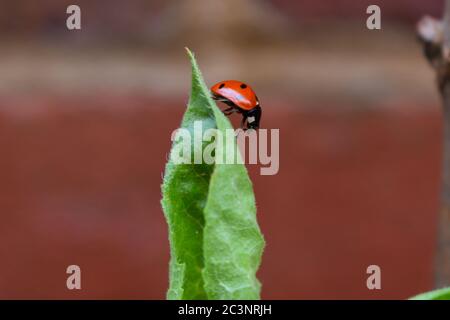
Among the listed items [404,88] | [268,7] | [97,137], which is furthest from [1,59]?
[404,88]

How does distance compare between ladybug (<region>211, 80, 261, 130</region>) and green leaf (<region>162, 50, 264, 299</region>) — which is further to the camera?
ladybug (<region>211, 80, 261, 130</region>)

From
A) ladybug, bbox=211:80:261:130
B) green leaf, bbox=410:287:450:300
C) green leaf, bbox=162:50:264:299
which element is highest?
ladybug, bbox=211:80:261:130

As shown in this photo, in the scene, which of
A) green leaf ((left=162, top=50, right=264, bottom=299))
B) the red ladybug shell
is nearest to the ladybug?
the red ladybug shell

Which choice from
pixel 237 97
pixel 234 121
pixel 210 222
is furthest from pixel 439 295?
pixel 234 121

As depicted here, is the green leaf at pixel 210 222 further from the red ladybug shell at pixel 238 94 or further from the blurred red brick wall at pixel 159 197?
the blurred red brick wall at pixel 159 197

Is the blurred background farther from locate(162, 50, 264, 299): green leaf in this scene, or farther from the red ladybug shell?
locate(162, 50, 264, 299): green leaf

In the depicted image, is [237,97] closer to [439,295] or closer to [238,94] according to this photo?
[238,94]

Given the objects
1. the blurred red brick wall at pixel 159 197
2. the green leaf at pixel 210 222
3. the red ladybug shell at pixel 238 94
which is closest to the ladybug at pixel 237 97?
the red ladybug shell at pixel 238 94

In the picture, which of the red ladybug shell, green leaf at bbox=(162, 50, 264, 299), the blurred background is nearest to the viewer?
green leaf at bbox=(162, 50, 264, 299)
